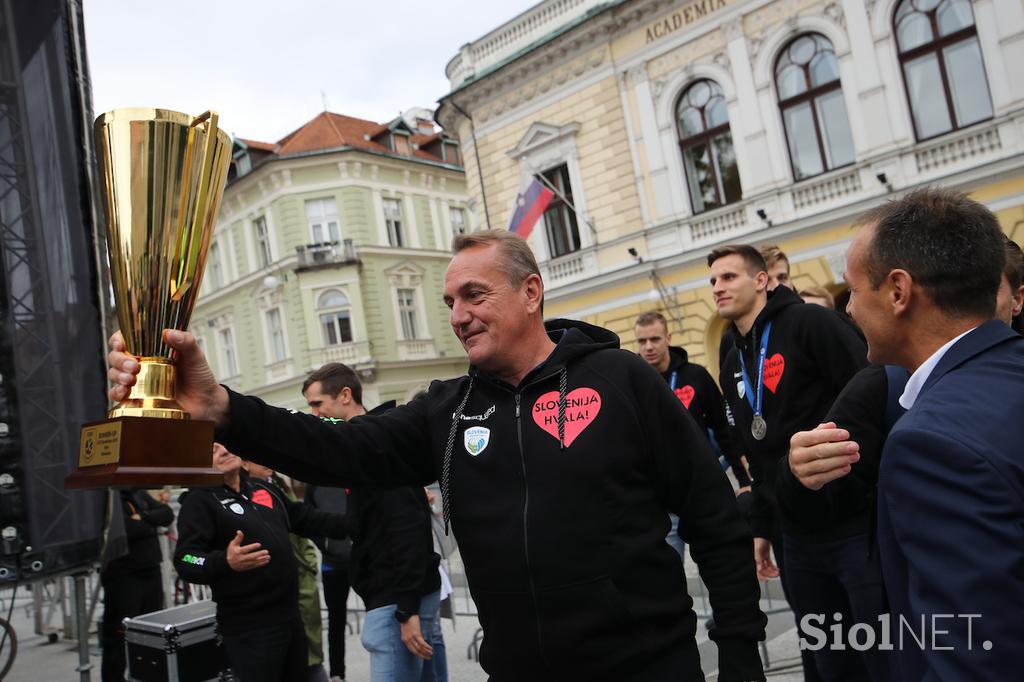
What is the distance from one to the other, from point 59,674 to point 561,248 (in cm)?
1495

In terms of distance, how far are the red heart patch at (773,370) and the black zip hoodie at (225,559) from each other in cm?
267

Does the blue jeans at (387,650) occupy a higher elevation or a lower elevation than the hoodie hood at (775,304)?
lower

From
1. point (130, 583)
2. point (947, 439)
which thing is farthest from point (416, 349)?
point (947, 439)

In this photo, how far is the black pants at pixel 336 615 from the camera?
629 cm

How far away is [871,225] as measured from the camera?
76.6 inches

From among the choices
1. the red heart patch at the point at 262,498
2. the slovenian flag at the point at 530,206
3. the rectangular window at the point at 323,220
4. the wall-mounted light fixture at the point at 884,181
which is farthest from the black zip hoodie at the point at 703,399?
the rectangular window at the point at 323,220

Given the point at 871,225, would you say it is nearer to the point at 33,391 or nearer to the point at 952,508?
the point at 952,508

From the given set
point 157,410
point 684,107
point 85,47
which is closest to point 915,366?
point 157,410

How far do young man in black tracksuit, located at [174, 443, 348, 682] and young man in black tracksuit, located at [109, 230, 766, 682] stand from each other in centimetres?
202

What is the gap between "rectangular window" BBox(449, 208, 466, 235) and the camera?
37.5 m

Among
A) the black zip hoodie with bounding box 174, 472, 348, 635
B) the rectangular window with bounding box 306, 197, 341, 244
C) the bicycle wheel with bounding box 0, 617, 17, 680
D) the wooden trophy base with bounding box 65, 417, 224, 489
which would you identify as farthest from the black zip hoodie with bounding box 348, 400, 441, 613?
the rectangular window with bounding box 306, 197, 341, 244

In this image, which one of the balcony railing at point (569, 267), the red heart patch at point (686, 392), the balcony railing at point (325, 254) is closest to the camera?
the red heart patch at point (686, 392)

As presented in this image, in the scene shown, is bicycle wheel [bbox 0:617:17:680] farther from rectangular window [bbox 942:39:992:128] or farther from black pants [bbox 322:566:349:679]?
rectangular window [bbox 942:39:992:128]

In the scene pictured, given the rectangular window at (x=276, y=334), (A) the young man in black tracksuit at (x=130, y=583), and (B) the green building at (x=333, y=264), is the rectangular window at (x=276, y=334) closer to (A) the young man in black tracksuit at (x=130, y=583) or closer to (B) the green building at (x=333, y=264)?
(B) the green building at (x=333, y=264)
